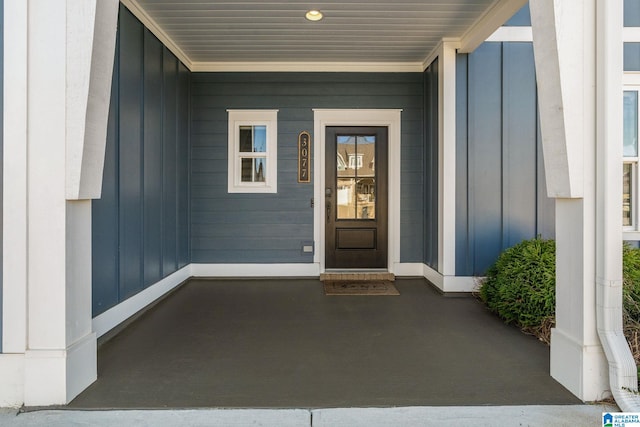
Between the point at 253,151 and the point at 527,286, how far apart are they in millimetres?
3770

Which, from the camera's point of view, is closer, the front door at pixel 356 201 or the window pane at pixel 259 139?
the window pane at pixel 259 139

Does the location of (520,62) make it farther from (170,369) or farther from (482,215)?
(170,369)

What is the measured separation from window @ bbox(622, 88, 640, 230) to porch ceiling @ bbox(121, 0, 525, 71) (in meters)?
2.09

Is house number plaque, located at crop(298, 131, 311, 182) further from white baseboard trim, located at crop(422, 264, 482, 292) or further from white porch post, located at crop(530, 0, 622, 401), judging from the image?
white porch post, located at crop(530, 0, 622, 401)

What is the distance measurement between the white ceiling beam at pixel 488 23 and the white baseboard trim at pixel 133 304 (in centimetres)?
425

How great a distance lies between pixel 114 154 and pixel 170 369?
6.02 feet

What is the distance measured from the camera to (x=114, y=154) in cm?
348

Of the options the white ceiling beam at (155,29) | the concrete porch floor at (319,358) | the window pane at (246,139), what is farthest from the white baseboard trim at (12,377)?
the window pane at (246,139)

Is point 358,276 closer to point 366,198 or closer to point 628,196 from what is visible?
point 366,198

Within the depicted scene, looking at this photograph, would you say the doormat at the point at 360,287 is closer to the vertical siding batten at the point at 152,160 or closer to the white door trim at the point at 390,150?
the white door trim at the point at 390,150

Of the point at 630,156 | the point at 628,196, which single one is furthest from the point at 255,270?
the point at 630,156

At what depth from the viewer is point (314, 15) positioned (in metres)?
4.16

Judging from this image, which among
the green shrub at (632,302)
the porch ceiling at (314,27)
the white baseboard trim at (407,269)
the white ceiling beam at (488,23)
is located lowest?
the white baseboard trim at (407,269)

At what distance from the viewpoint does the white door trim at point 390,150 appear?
18.8 ft
